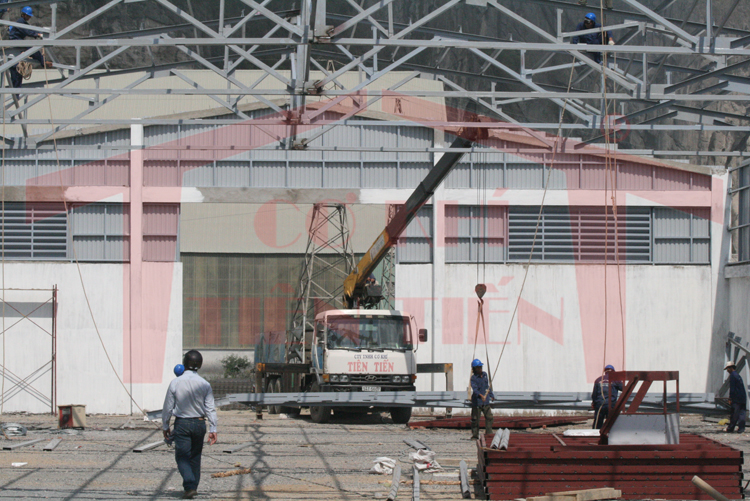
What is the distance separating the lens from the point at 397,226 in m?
19.2

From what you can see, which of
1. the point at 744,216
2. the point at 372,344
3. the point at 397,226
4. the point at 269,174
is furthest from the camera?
the point at 269,174

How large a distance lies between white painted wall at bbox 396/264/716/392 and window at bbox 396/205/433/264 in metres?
0.34

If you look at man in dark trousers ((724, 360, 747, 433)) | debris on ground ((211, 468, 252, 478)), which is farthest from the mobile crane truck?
debris on ground ((211, 468, 252, 478))

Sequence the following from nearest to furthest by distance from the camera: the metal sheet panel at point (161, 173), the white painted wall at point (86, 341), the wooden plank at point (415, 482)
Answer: the wooden plank at point (415, 482) < the white painted wall at point (86, 341) < the metal sheet panel at point (161, 173)

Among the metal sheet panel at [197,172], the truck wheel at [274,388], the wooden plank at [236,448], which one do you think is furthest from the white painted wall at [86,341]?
the wooden plank at [236,448]

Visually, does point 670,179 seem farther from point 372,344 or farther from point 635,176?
point 372,344

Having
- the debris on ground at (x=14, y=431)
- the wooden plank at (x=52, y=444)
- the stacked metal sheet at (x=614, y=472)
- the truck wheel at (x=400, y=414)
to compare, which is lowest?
the truck wheel at (x=400, y=414)

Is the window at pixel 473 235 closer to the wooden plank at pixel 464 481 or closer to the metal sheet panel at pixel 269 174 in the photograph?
the metal sheet panel at pixel 269 174

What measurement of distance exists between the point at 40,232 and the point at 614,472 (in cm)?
1926

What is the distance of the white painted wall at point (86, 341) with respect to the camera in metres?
23.7

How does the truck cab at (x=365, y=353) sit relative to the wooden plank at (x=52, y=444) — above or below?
above

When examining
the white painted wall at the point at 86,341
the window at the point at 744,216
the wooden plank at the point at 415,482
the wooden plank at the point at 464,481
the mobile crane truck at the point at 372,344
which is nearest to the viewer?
the wooden plank at the point at 415,482

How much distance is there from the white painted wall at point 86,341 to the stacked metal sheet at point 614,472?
16.0 metres

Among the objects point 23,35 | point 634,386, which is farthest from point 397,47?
point 634,386
